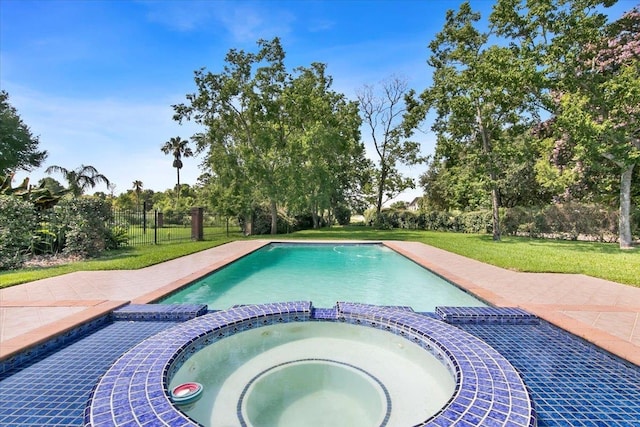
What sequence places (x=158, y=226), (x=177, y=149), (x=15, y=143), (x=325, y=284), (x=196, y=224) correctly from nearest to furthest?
(x=325, y=284) < (x=196, y=224) < (x=158, y=226) < (x=15, y=143) < (x=177, y=149)

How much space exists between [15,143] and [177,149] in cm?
2426

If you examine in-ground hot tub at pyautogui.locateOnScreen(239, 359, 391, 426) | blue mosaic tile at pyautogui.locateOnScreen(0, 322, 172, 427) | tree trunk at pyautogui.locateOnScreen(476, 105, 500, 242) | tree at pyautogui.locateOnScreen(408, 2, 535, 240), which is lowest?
in-ground hot tub at pyautogui.locateOnScreen(239, 359, 391, 426)

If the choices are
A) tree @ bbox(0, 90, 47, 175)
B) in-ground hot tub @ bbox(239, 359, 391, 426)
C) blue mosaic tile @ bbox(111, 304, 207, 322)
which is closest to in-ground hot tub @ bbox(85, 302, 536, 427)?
in-ground hot tub @ bbox(239, 359, 391, 426)

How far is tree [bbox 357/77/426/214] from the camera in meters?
28.2

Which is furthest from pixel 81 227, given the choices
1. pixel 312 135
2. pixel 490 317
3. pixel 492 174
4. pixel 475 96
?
pixel 492 174

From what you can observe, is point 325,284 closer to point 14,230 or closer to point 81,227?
point 81,227

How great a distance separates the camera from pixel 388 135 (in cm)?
2892

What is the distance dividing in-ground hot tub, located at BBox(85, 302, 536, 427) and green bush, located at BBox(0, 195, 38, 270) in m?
7.61

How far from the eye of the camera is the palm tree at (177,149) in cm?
4778

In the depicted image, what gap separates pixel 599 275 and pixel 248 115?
18.7 meters

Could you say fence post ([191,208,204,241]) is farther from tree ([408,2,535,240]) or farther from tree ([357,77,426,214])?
tree ([357,77,426,214])

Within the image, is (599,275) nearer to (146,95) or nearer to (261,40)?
(146,95)

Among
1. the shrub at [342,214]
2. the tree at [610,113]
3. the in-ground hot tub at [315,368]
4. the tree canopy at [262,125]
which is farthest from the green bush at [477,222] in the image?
the in-ground hot tub at [315,368]

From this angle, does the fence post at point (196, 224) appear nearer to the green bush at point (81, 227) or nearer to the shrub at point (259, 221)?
the green bush at point (81, 227)
